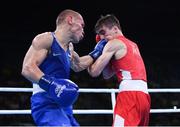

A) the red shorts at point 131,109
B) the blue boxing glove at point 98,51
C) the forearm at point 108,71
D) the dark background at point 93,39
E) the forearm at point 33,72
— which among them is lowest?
the dark background at point 93,39

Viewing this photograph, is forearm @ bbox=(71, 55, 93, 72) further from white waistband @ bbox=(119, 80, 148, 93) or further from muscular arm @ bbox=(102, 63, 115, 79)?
white waistband @ bbox=(119, 80, 148, 93)

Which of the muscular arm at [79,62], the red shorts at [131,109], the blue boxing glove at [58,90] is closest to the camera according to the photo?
the blue boxing glove at [58,90]

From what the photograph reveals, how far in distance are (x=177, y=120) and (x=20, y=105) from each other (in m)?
3.02

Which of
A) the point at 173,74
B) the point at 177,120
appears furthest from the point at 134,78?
the point at 173,74

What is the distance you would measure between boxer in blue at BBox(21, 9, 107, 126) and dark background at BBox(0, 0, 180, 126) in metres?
4.58

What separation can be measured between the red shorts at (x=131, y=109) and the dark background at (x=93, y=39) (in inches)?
171

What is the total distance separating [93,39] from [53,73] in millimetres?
6535

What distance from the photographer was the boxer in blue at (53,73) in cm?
247

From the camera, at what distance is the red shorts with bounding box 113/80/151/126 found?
294 centimetres

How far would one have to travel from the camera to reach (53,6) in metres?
8.80

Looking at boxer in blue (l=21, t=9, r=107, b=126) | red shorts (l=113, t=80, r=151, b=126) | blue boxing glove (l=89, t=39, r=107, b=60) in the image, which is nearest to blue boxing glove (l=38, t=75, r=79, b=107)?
boxer in blue (l=21, t=9, r=107, b=126)

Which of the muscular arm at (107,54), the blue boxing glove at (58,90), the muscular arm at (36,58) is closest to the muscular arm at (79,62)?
the muscular arm at (107,54)

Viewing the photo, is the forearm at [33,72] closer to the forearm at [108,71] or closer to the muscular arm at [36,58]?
the muscular arm at [36,58]

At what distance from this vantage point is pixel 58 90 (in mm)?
2455
